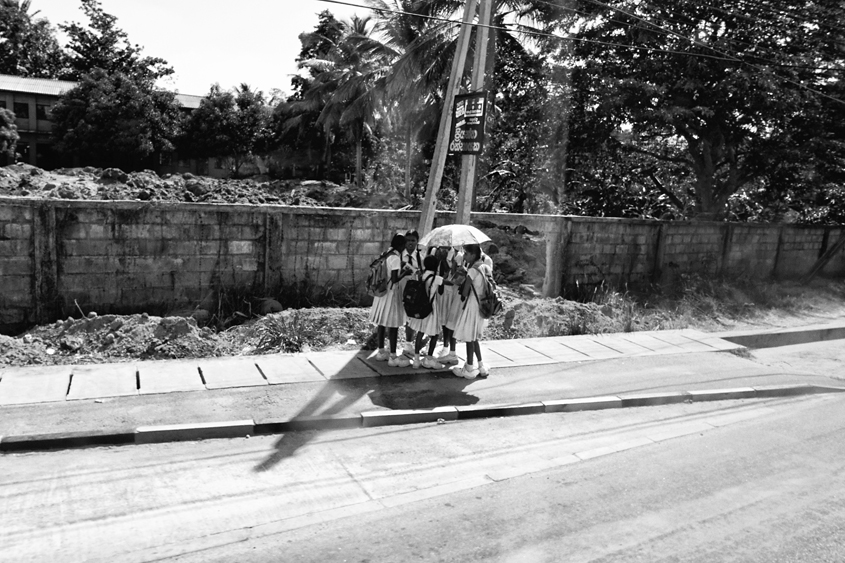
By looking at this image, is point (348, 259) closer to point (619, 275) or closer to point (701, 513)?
point (619, 275)

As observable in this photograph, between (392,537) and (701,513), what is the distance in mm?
2344

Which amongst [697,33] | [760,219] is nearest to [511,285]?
[697,33]

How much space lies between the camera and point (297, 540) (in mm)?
4438

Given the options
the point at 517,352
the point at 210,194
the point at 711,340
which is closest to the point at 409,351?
the point at 517,352

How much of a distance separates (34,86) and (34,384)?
41.9 m

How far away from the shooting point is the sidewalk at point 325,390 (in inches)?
248

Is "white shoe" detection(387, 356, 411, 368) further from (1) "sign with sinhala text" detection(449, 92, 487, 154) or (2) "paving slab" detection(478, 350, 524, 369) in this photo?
(1) "sign with sinhala text" detection(449, 92, 487, 154)

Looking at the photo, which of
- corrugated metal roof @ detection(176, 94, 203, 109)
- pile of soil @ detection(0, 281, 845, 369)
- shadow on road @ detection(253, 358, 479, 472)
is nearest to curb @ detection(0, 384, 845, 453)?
shadow on road @ detection(253, 358, 479, 472)

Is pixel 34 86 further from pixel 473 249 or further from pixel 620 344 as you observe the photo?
pixel 473 249

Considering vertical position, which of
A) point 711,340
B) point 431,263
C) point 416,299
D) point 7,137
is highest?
point 7,137

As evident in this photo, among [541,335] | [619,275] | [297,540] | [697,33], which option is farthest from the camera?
[697,33]

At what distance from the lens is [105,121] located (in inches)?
1421

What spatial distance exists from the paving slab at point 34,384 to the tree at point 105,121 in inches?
1244

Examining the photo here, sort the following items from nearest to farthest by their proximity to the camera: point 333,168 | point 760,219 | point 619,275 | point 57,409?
point 57,409 → point 619,275 → point 760,219 → point 333,168
